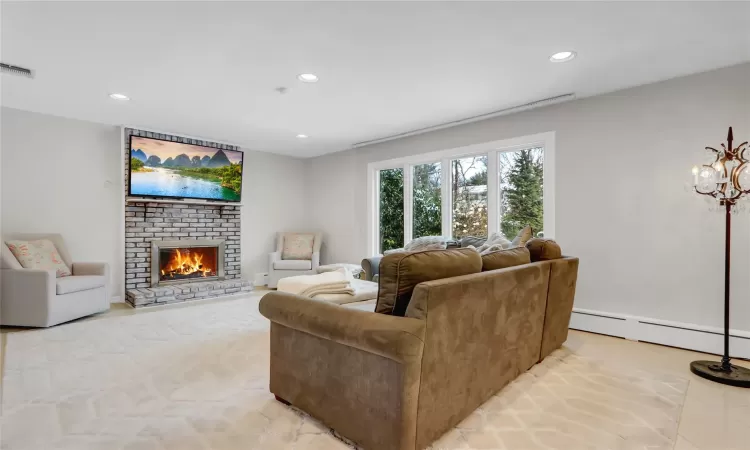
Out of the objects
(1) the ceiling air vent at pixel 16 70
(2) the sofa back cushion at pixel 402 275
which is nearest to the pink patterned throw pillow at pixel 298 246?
(1) the ceiling air vent at pixel 16 70

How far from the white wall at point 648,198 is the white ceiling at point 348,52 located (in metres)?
0.24

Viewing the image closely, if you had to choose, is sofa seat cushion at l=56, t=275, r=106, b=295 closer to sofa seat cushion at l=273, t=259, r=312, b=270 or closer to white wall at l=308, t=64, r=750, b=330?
sofa seat cushion at l=273, t=259, r=312, b=270

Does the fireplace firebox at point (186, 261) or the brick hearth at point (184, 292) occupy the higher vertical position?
the fireplace firebox at point (186, 261)

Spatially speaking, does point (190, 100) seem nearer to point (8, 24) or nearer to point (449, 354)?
point (8, 24)

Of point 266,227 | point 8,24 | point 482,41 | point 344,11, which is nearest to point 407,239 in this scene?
point 266,227

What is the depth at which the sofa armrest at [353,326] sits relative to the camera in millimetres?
1431

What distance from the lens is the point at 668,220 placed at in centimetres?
332

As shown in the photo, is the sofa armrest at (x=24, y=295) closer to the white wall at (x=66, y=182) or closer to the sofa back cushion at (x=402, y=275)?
the white wall at (x=66, y=182)

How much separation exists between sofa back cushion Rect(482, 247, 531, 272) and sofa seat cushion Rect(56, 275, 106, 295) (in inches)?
166

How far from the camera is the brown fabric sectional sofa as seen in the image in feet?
4.93

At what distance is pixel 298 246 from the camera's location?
253 inches

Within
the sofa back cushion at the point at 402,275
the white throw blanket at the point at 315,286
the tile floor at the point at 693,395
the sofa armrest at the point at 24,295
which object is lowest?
the tile floor at the point at 693,395

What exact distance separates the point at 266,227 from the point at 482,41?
5.02 m

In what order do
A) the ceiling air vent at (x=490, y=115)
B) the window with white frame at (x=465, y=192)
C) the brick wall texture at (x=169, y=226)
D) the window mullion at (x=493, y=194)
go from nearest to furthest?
the ceiling air vent at (x=490, y=115) → the window with white frame at (x=465, y=192) → the window mullion at (x=493, y=194) → the brick wall texture at (x=169, y=226)
